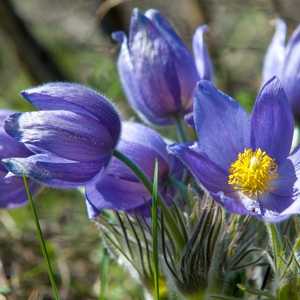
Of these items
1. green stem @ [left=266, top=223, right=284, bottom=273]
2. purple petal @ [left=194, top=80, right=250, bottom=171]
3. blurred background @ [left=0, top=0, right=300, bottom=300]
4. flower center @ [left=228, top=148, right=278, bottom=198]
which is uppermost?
purple petal @ [left=194, top=80, right=250, bottom=171]

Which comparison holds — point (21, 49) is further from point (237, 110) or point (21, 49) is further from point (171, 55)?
point (237, 110)

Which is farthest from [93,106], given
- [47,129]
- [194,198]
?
[194,198]

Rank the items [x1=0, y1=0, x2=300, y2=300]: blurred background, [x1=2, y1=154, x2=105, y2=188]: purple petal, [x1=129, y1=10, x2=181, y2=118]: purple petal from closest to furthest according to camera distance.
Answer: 1. [x1=2, y1=154, x2=105, y2=188]: purple petal
2. [x1=129, y1=10, x2=181, y2=118]: purple petal
3. [x1=0, y1=0, x2=300, y2=300]: blurred background

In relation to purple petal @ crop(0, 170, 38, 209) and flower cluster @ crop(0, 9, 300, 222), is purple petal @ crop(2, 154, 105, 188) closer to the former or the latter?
flower cluster @ crop(0, 9, 300, 222)

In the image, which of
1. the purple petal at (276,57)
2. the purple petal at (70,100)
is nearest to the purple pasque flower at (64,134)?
the purple petal at (70,100)

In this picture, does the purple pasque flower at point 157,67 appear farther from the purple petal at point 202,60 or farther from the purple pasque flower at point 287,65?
the purple pasque flower at point 287,65

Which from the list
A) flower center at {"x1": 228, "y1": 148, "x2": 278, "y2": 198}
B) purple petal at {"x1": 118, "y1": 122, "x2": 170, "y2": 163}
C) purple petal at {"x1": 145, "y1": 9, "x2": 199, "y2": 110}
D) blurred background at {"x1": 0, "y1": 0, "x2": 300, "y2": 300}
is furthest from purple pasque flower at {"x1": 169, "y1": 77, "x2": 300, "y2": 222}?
blurred background at {"x1": 0, "y1": 0, "x2": 300, "y2": 300}
